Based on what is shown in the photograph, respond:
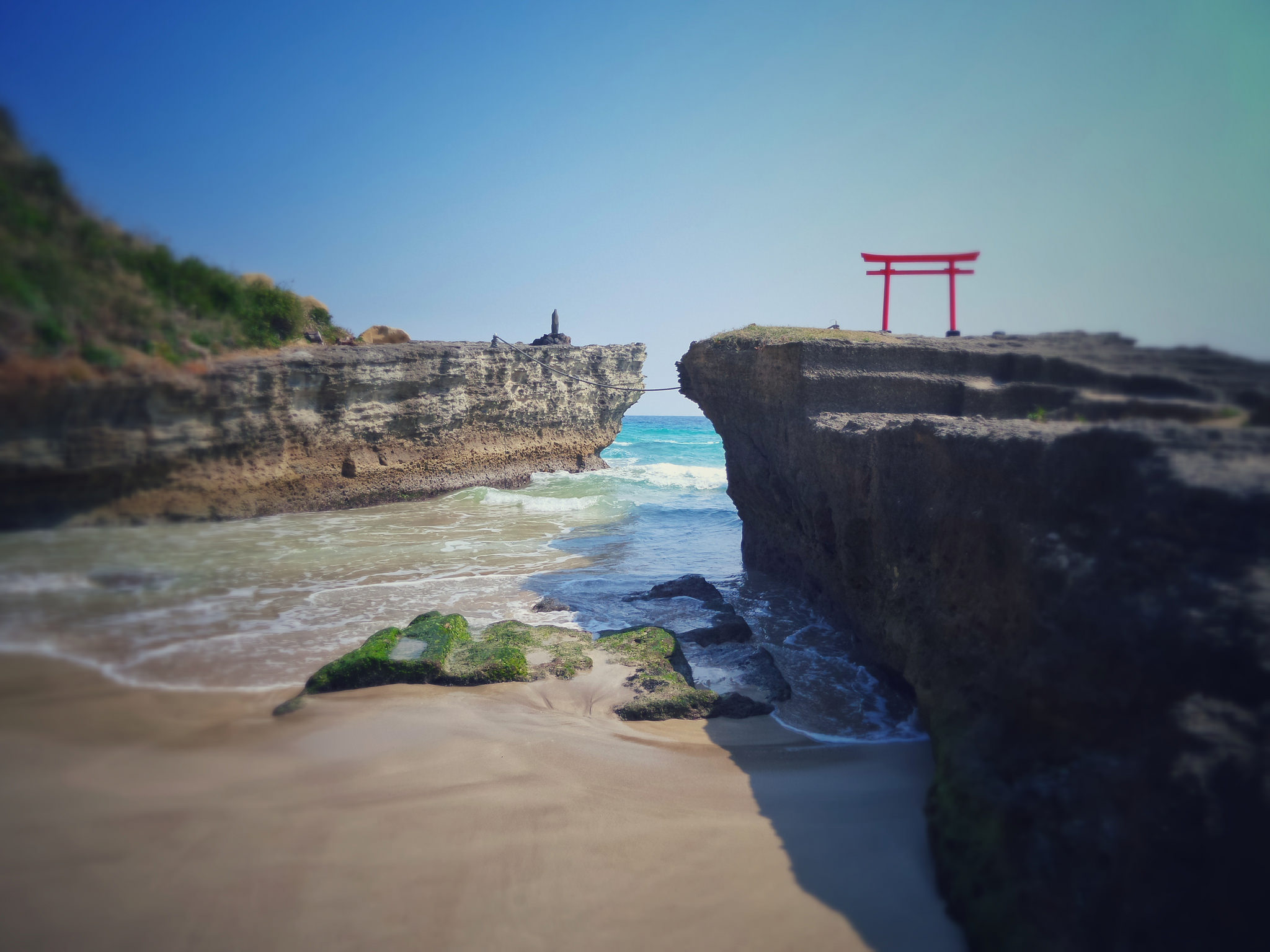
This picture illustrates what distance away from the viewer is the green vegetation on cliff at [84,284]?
1.98 meters

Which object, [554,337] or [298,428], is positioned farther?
[554,337]

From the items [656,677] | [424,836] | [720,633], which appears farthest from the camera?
[720,633]

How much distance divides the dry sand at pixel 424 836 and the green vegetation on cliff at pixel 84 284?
1.57m

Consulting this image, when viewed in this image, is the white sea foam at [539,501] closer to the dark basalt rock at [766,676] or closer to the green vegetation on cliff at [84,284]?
the dark basalt rock at [766,676]

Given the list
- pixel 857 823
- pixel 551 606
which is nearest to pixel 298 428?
pixel 551 606

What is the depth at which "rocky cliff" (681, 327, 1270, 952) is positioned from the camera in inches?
79.3

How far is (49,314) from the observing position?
6.54 feet

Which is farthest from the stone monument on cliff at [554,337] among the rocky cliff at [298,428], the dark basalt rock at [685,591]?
the dark basalt rock at [685,591]

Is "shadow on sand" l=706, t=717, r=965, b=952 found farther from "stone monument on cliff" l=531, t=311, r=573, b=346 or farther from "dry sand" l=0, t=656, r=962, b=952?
"stone monument on cliff" l=531, t=311, r=573, b=346

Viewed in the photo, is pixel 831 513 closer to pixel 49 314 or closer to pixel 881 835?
pixel 881 835

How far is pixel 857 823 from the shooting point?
342 centimetres

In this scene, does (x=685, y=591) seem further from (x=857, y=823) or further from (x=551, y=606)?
(x=857, y=823)

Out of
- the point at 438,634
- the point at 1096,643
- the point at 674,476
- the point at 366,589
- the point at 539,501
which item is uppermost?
the point at 1096,643

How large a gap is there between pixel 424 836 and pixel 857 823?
236 centimetres
